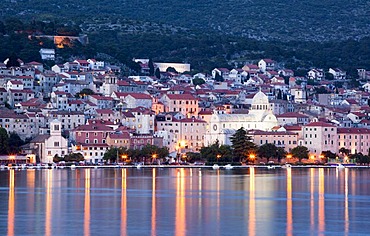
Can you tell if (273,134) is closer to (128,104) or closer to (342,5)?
(128,104)

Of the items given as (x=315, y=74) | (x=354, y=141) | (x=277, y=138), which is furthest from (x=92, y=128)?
(x=315, y=74)

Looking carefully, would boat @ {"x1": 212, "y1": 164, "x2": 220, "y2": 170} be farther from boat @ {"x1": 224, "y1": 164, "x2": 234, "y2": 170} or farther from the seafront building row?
the seafront building row

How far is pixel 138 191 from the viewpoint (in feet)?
202

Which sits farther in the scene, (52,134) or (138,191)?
(52,134)

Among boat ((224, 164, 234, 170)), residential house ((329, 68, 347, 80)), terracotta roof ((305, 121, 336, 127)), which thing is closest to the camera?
boat ((224, 164, 234, 170))

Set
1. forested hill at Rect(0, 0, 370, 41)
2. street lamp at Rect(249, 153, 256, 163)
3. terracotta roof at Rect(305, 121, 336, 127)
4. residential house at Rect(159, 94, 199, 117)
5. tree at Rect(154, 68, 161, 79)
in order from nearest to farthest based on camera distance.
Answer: street lamp at Rect(249, 153, 256, 163)
terracotta roof at Rect(305, 121, 336, 127)
residential house at Rect(159, 94, 199, 117)
tree at Rect(154, 68, 161, 79)
forested hill at Rect(0, 0, 370, 41)

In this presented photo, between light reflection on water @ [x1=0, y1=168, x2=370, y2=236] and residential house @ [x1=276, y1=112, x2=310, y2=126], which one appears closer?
light reflection on water @ [x1=0, y1=168, x2=370, y2=236]

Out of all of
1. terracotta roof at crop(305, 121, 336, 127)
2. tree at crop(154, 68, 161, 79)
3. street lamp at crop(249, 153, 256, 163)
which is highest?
tree at crop(154, 68, 161, 79)

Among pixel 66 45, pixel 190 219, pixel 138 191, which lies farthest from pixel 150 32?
pixel 190 219

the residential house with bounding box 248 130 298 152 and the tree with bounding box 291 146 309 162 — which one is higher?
the residential house with bounding box 248 130 298 152

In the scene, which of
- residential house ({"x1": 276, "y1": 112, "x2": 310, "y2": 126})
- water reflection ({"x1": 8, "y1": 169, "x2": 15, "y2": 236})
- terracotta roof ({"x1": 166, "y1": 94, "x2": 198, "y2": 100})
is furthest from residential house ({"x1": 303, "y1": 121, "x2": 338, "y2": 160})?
water reflection ({"x1": 8, "y1": 169, "x2": 15, "y2": 236})

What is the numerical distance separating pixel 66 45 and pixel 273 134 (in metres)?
31.3

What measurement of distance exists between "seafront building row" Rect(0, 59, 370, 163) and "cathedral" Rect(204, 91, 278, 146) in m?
0.07

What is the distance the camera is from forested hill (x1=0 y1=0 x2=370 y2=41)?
17275 cm
